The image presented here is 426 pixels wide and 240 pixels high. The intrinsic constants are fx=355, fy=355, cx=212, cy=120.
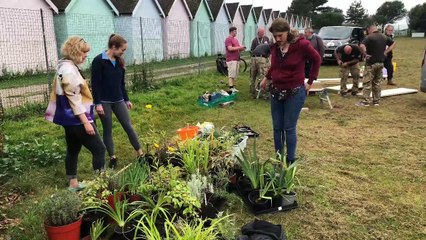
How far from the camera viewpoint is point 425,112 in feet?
27.2

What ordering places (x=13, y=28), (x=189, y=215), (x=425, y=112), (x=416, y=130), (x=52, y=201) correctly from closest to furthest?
1. (x=52, y=201)
2. (x=189, y=215)
3. (x=416, y=130)
4. (x=425, y=112)
5. (x=13, y=28)

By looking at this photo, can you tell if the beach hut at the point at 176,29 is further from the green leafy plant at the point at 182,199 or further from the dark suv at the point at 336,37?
the green leafy plant at the point at 182,199

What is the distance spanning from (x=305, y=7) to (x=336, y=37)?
66.7 meters

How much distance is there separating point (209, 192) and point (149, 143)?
52.8 inches

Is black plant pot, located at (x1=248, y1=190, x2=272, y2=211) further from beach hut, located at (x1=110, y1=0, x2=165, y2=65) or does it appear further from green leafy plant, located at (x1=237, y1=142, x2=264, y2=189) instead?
beach hut, located at (x1=110, y1=0, x2=165, y2=65)

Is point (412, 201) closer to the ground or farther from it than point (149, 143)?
closer to the ground

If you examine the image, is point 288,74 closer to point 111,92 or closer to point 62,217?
point 111,92

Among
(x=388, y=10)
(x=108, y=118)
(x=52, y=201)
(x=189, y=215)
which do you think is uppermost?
(x=388, y=10)

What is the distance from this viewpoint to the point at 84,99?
3.73 meters

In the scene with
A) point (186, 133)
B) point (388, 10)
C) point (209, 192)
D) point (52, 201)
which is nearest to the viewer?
point (52, 201)

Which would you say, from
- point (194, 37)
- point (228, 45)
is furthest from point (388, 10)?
point (228, 45)

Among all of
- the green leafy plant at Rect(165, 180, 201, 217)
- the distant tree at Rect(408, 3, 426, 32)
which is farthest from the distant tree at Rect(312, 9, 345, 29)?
the green leafy plant at Rect(165, 180, 201, 217)

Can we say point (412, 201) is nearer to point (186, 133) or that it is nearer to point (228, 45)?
point (186, 133)

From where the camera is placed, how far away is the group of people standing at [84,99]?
3.55 m
